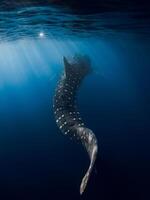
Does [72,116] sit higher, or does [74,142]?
[72,116]

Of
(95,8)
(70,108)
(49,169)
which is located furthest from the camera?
(49,169)

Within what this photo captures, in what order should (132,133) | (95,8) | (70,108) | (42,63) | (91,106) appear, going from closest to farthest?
(70,108) → (95,8) → (132,133) → (91,106) → (42,63)

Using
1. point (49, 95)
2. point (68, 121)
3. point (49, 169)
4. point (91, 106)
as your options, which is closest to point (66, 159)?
point (49, 169)

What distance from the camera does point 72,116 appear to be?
12156 millimetres

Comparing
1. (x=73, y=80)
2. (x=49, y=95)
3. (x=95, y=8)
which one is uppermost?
(x=95, y=8)

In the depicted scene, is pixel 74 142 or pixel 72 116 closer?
pixel 72 116

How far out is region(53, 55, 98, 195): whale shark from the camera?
28.2 ft

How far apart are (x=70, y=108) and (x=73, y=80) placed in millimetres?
5133

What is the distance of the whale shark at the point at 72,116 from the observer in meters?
8.59

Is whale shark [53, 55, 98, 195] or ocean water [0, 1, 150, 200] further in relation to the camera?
ocean water [0, 1, 150, 200]

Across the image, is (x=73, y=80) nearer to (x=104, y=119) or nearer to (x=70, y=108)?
(x=70, y=108)

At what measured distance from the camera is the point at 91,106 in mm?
30625

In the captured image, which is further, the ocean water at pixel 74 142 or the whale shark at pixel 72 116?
the ocean water at pixel 74 142

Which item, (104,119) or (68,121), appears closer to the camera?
(68,121)
